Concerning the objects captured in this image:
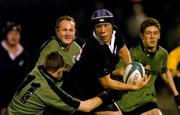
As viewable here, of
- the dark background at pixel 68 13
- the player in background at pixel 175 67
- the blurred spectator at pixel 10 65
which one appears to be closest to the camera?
the player in background at pixel 175 67

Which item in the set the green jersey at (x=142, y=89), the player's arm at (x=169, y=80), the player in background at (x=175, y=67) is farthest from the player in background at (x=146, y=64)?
the player in background at (x=175, y=67)

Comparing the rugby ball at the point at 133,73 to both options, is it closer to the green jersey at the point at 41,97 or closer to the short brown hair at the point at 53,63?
the green jersey at the point at 41,97

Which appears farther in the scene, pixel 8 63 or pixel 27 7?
pixel 27 7

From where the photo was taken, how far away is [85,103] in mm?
10242

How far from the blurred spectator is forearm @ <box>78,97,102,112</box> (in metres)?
3.32

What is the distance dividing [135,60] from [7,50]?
9.99 ft

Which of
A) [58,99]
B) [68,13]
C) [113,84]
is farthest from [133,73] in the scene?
[68,13]

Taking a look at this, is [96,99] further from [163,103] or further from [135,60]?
[163,103]

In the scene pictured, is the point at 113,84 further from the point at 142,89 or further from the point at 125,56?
the point at 142,89

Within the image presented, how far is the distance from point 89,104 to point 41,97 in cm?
57

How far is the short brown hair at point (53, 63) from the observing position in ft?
32.7

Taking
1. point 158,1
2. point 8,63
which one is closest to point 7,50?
point 8,63

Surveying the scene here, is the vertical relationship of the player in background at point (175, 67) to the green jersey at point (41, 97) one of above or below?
below

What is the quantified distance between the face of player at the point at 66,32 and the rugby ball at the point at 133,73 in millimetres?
913
